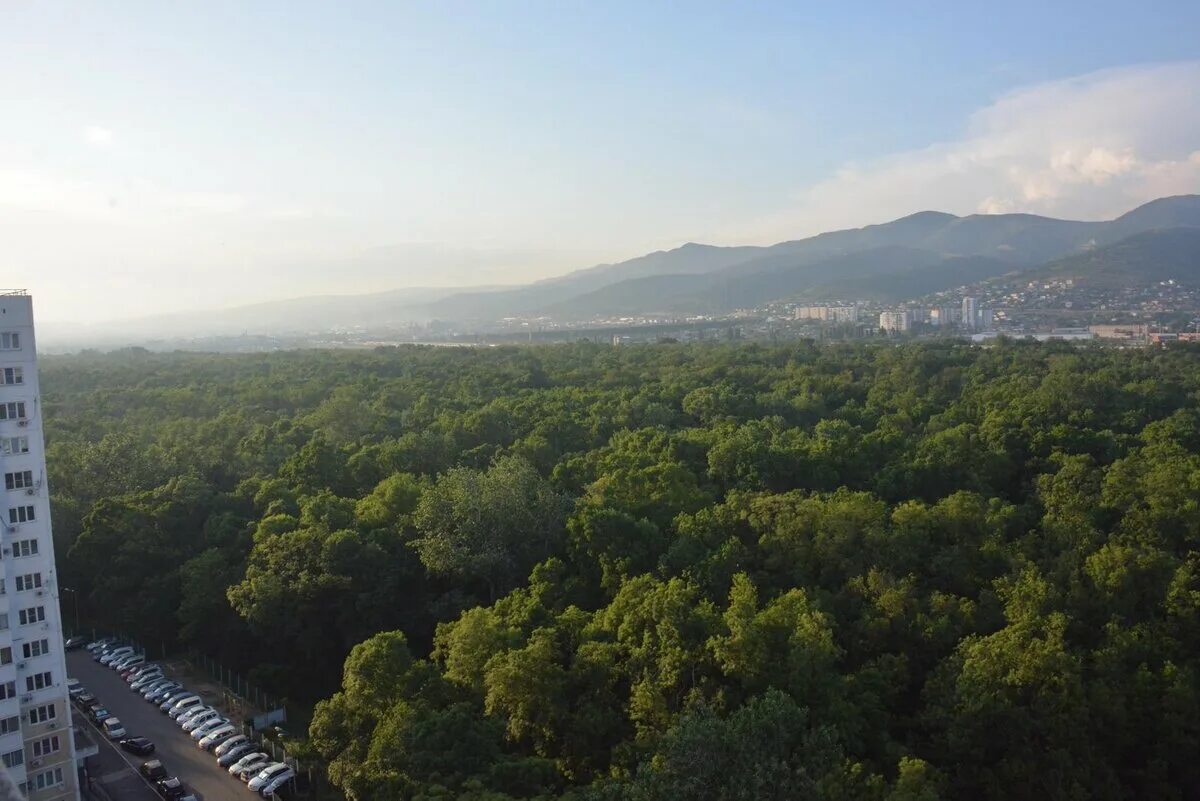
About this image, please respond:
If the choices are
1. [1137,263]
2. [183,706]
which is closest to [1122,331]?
[1137,263]

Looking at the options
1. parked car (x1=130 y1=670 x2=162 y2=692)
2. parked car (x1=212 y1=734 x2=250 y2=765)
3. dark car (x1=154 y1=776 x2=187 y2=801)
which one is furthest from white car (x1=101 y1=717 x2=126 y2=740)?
dark car (x1=154 y1=776 x2=187 y2=801)

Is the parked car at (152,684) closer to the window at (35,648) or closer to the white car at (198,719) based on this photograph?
the white car at (198,719)

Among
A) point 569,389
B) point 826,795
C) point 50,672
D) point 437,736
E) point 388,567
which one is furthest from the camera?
point 569,389

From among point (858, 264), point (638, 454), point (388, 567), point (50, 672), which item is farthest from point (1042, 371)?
point (858, 264)

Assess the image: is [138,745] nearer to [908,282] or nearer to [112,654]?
[112,654]

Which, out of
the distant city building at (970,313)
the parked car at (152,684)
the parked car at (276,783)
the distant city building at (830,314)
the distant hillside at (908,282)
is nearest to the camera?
the parked car at (276,783)

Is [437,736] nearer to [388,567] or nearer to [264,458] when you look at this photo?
[388,567]

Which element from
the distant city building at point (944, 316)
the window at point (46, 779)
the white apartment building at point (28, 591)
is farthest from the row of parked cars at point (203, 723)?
the distant city building at point (944, 316)
